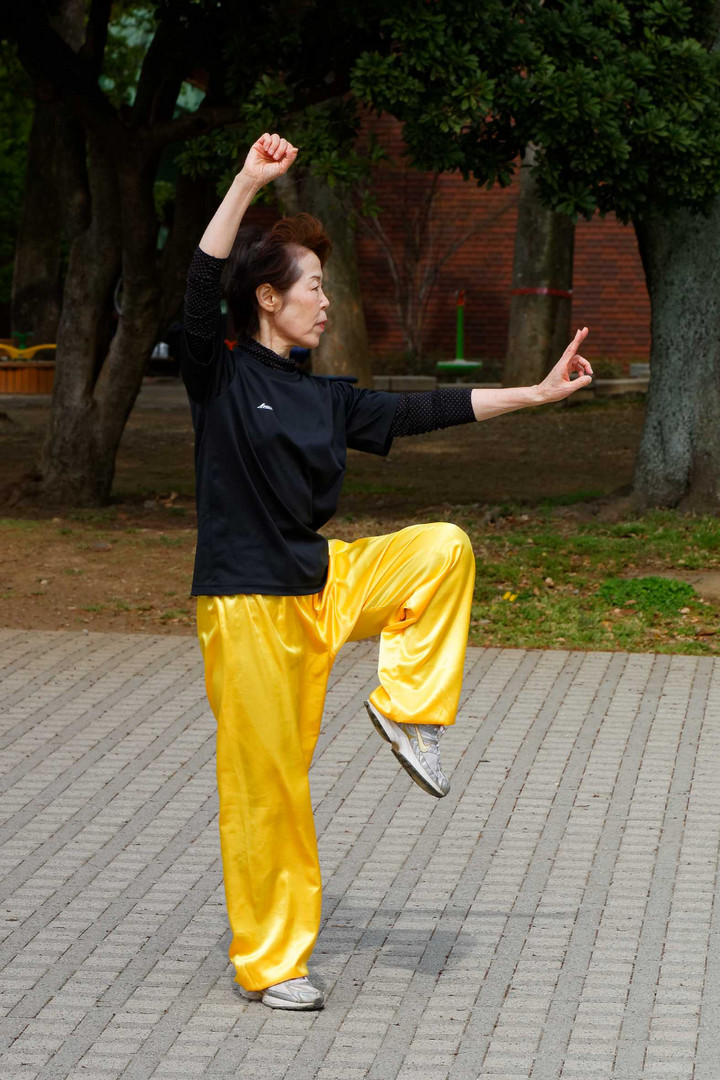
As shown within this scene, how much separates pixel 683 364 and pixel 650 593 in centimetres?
327

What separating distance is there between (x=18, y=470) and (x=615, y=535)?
22.8ft

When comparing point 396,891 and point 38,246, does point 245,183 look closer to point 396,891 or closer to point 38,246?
point 396,891

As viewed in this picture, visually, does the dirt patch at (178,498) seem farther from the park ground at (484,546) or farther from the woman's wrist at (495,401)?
the woman's wrist at (495,401)

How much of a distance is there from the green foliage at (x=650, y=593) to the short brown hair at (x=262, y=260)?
19.8 feet

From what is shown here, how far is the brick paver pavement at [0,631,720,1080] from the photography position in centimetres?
416

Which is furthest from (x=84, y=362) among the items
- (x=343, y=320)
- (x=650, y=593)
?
(x=343, y=320)

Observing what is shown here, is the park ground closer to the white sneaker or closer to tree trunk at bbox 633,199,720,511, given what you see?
tree trunk at bbox 633,199,720,511

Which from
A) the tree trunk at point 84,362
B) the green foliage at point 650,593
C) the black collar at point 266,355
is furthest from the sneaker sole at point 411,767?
the tree trunk at point 84,362

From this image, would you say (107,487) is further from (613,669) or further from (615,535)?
(613,669)

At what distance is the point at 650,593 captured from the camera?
1023cm

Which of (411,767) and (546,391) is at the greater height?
(546,391)

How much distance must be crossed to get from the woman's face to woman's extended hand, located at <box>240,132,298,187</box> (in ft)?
1.04

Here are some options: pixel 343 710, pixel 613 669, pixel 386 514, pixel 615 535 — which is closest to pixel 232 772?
pixel 343 710

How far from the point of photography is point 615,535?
1225 cm
